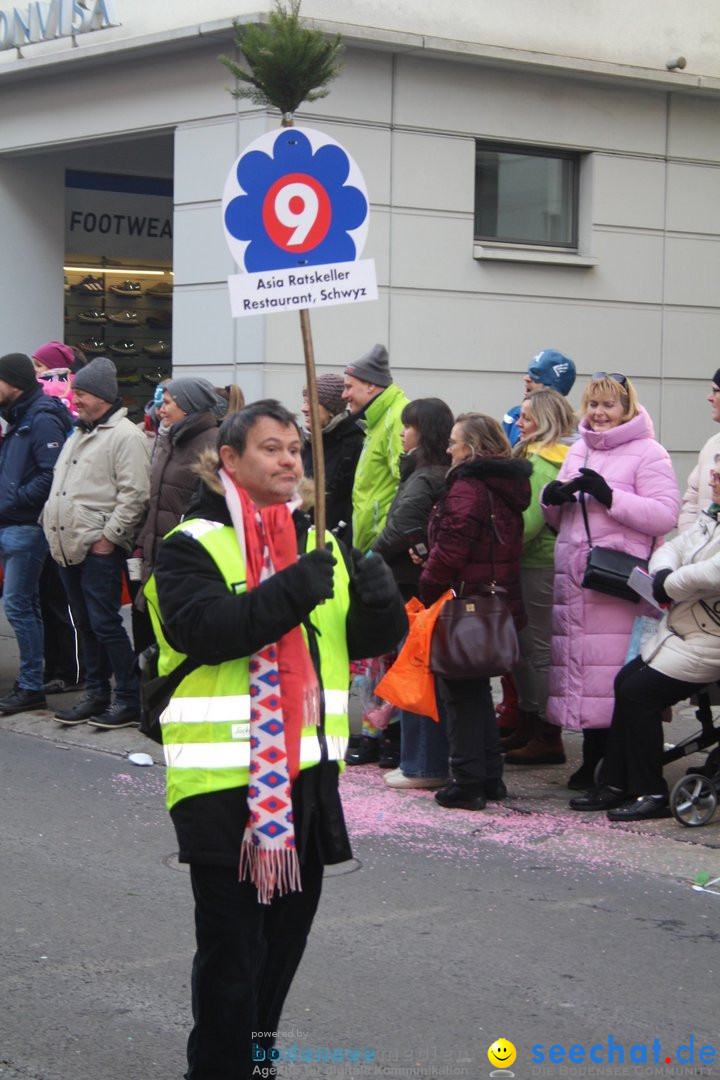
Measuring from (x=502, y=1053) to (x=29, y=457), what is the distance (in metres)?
5.99

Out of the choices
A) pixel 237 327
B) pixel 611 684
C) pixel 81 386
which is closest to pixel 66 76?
pixel 237 327

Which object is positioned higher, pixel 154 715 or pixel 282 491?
pixel 282 491

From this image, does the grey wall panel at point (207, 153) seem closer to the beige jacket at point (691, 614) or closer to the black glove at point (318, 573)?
the beige jacket at point (691, 614)

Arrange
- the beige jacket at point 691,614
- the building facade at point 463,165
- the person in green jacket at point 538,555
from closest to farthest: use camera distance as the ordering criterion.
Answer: the beige jacket at point 691,614, the person in green jacket at point 538,555, the building facade at point 463,165

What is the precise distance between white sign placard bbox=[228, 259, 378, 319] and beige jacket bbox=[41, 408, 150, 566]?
468 centimetres

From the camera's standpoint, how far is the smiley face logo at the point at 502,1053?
166 inches

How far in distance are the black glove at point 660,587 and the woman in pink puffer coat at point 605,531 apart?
480 millimetres

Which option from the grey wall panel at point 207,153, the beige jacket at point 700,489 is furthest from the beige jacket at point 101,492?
the grey wall panel at point 207,153

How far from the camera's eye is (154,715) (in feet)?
12.4

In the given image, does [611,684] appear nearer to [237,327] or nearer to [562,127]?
[237,327]

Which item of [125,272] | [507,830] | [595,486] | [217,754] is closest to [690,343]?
[125,272]

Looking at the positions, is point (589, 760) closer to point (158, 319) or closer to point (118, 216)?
point (158, 319)

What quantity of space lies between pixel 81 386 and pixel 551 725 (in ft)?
11.0

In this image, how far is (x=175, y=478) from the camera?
327 inches
